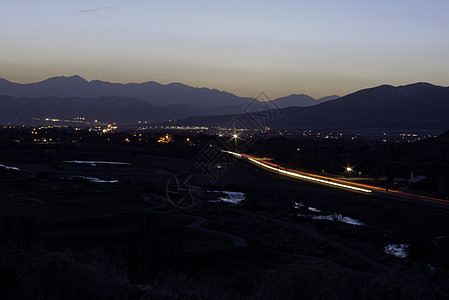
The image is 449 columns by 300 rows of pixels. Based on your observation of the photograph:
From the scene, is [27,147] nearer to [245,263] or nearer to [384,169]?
[384,169]

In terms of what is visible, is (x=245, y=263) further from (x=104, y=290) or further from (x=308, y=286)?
(x=104, y=290)

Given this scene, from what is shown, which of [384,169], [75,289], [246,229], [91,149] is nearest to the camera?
[75,289]

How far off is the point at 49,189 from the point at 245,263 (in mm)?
28797

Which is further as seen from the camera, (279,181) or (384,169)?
(384,169)

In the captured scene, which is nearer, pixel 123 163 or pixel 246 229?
pixel 246 229

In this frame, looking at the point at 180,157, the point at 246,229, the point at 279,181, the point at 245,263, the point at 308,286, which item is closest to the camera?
the point at 308,286

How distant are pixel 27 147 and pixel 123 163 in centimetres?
2547

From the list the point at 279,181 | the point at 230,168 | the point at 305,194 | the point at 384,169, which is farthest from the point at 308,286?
the point at 230,168

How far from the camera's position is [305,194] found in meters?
52.7

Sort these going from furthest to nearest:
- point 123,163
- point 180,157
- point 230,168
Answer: point 180,157, point 123,163, point 230,168

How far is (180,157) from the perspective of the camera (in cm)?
9662

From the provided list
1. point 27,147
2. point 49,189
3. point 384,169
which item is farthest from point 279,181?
point 27,147

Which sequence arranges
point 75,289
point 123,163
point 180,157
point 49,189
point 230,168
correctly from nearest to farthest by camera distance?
point 75,289 → point 49,189 → point 230,168 → point 123,163 → point 180,157

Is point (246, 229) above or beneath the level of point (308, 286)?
beneath
